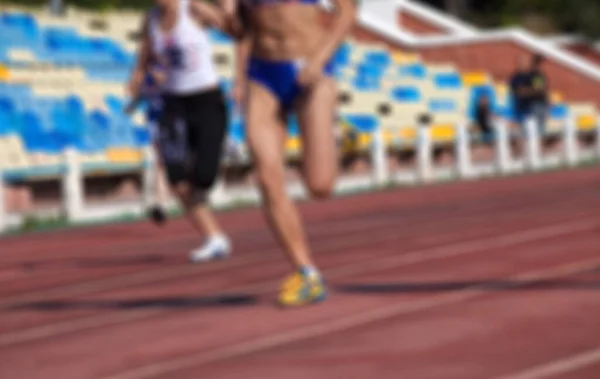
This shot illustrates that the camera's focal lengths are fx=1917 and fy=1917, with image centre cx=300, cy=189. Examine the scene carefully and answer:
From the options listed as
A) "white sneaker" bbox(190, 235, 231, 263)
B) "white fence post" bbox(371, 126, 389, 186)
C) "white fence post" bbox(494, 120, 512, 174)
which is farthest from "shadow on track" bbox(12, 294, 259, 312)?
"white fence post" bbox(494, 120, 512, 174)

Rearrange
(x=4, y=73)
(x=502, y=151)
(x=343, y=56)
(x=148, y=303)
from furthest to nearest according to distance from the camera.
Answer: (x=343, y=56) → (x=502, y=151) → (x=4, y=73) → (x=148, y=303)

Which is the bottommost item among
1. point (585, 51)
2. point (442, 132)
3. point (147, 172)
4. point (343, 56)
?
point (585, 51)

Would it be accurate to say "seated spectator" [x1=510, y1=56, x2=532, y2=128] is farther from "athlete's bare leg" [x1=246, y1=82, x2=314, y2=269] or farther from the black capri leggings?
"athlete's bare leg" [x1=246, y1=82, x2=314, y2=269]

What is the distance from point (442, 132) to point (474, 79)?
5.99 metres

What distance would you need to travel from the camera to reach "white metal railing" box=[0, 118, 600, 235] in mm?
19891

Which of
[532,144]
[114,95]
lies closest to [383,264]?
[114,95]

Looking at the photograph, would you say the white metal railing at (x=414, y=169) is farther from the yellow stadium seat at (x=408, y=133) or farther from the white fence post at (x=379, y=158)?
the yellow stadium seat at (x=408, y=133)

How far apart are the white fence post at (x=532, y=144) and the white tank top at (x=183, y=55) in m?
17.5

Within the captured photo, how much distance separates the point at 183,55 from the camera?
12.2 meters

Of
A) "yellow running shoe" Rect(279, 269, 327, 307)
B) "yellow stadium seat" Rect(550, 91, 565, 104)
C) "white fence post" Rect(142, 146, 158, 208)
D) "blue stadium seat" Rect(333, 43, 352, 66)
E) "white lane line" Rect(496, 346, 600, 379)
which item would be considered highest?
"white lane line" Rect(496, 346, 600, 379)

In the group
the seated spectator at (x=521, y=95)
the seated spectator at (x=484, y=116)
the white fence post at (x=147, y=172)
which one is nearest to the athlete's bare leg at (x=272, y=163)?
the white fence post at (x=147, y=172)

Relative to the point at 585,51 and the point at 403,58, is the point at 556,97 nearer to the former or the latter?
the point at 403,58

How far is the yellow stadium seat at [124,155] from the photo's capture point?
21870 mm

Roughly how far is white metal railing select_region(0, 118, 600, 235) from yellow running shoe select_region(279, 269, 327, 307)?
1012 centimetres
